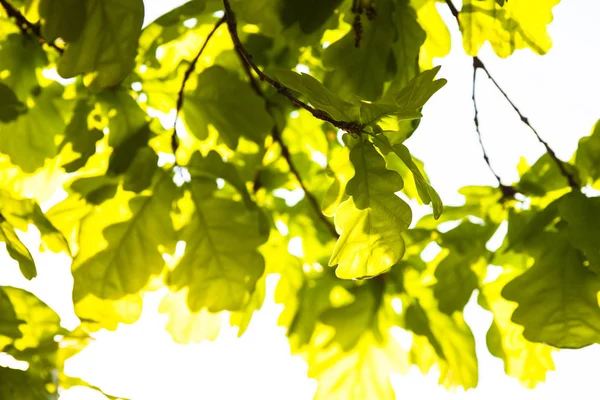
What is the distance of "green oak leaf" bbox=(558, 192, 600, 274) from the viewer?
624 mm

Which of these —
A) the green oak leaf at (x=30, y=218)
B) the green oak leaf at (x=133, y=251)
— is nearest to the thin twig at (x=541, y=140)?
the green oak leaf at (x=133, y=251)

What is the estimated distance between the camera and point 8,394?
603 mm

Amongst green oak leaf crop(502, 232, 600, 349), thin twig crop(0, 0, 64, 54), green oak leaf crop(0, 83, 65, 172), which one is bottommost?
green oak leaf crop(502, 232, 600, 349)

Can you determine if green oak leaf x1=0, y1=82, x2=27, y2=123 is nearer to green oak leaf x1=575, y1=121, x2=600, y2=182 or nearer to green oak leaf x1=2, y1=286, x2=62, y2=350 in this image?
green oak leaf x1=2, y1=286, x2=62, y2=350

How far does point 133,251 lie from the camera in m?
0.71

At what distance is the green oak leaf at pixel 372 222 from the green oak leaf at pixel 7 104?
0.40 m

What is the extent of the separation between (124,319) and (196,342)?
107 millimetres

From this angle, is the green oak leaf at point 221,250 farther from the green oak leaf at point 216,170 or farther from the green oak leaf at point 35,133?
the green oak leaf at point 35,133

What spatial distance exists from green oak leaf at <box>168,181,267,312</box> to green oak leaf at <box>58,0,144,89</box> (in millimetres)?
183

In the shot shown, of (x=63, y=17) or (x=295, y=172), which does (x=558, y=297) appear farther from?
(x=63, y=17)

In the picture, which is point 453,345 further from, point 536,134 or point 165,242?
point 165,242

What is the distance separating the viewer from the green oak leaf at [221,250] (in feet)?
2.33

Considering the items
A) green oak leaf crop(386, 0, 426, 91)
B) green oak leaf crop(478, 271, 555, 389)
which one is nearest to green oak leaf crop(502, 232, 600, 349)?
green oak leaf crop(478, 271, 555, 389)

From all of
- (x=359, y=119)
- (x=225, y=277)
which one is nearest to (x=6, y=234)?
(x=225, y=277)
